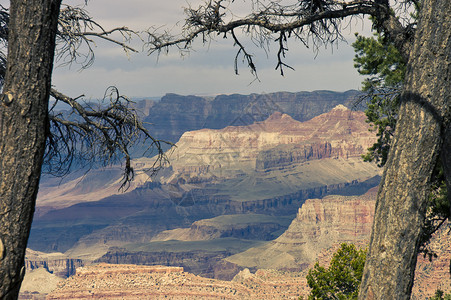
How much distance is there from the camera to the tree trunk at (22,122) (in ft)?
12.1

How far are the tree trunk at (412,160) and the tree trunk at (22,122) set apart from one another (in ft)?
9.75

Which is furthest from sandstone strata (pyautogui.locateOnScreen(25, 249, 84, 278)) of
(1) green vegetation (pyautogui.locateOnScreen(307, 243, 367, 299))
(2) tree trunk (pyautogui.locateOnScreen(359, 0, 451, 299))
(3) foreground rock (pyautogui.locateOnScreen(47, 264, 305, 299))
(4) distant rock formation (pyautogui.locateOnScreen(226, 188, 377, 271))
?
(2) tree trunk (pyautogui.locateOnScreen(359, 0, 451, 299))

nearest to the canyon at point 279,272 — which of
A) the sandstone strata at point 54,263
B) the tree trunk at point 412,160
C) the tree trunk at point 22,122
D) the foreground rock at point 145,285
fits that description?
the foreground rock at point 145,285

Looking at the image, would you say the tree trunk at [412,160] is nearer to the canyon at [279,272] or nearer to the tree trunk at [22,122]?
the tree trunk at [22,122]

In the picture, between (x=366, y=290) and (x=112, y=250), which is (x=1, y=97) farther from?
(x=112, y=250)

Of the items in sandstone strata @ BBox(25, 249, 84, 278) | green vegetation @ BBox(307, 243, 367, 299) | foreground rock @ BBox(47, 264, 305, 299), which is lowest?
sandstone strata @ BBox(25, 249, 84, 278)

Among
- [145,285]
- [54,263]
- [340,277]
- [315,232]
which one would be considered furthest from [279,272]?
[54,263]

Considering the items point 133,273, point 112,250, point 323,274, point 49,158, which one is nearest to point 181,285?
point 133,273

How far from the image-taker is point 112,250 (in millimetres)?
187375

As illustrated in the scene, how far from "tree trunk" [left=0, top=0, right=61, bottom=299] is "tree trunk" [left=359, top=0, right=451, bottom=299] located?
2973mm

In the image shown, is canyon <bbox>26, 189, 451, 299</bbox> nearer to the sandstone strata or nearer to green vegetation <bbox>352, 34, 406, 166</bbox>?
green vegetation <bbox>352, 34, 406, 166</bbox>

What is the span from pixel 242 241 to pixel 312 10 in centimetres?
19718

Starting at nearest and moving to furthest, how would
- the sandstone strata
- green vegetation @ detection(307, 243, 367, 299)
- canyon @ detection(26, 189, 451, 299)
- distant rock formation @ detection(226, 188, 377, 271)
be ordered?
green vegetation @ detection(307, 243, 367, 299) → canyon @ detection(26, 189, 451, 299) → distant rock formation @ detection(226, 188, 377, 271) → the sandstone strata

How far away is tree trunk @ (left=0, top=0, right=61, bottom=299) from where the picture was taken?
3678mm
